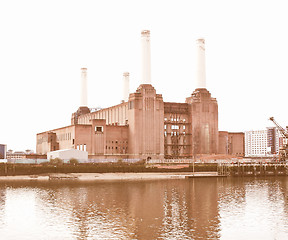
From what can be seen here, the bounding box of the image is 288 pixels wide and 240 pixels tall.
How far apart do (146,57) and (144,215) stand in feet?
315

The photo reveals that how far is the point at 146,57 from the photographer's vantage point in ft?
436

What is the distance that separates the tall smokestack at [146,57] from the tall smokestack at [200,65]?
70.3 ft

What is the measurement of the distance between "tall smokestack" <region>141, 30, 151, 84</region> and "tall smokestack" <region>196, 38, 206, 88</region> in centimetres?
2141

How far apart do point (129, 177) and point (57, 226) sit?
6063 cm

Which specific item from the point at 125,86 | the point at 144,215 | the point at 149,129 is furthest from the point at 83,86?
the point at 144,215

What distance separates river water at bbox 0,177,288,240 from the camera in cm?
3331

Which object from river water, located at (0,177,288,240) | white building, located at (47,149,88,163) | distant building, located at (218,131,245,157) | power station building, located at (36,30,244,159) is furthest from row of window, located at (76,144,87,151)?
river water, located at (0,177,288,240)

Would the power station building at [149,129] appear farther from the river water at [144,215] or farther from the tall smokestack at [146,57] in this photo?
the river water at [144,215]

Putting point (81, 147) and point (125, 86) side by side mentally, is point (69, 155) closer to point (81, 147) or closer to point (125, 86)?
point (81, 147)

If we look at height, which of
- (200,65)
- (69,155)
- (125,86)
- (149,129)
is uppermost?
(200,65)

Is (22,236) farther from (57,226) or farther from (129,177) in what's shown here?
(129,177)

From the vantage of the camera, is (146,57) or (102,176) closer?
(102,176)

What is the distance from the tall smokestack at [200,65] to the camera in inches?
5709

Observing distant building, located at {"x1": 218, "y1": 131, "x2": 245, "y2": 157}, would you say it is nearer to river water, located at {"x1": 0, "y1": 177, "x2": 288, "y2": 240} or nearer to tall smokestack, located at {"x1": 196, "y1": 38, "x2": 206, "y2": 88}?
tall smokestack, located at {"x1": 196, "y1": 38, "x2": 206, "y2": 88}
